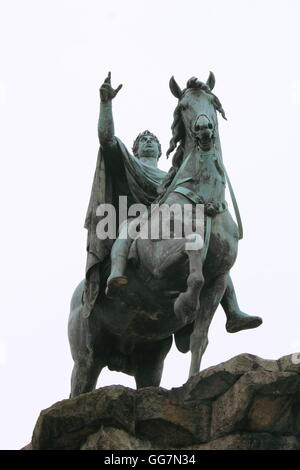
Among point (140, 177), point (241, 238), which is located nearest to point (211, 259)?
point (241, 238)

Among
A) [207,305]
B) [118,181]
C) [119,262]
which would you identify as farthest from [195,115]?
[207,305]

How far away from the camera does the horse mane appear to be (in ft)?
56.6

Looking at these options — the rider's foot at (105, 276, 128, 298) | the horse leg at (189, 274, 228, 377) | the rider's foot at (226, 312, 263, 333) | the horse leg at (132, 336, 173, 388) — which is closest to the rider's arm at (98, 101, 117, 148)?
the rider's foot at (105, 276, 128, 298)

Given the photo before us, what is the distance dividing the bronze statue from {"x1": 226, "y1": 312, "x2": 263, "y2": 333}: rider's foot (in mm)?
12

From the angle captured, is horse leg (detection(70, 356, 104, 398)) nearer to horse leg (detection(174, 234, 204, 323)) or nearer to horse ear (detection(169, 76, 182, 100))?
horse leg (detection(174, 234, 204, 323))

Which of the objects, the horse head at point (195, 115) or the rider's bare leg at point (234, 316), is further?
the rider's bare leg at point (234, 316)

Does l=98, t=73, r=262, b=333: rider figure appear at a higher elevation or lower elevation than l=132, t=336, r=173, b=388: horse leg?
higher

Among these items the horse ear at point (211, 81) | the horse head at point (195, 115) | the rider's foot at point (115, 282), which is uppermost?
the horse ear at point (211, 81)

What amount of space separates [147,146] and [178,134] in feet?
5.87

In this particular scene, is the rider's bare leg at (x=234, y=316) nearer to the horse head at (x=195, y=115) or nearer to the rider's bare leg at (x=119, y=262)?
the rider's bare leg at (x=119, y=262)

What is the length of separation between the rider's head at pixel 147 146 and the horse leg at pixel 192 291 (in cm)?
350

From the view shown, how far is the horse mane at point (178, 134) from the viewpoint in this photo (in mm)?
17250

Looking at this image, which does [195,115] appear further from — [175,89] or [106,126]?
[106,126]

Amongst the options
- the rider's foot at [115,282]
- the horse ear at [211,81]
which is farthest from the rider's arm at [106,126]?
the rider's foot at [115,282]
